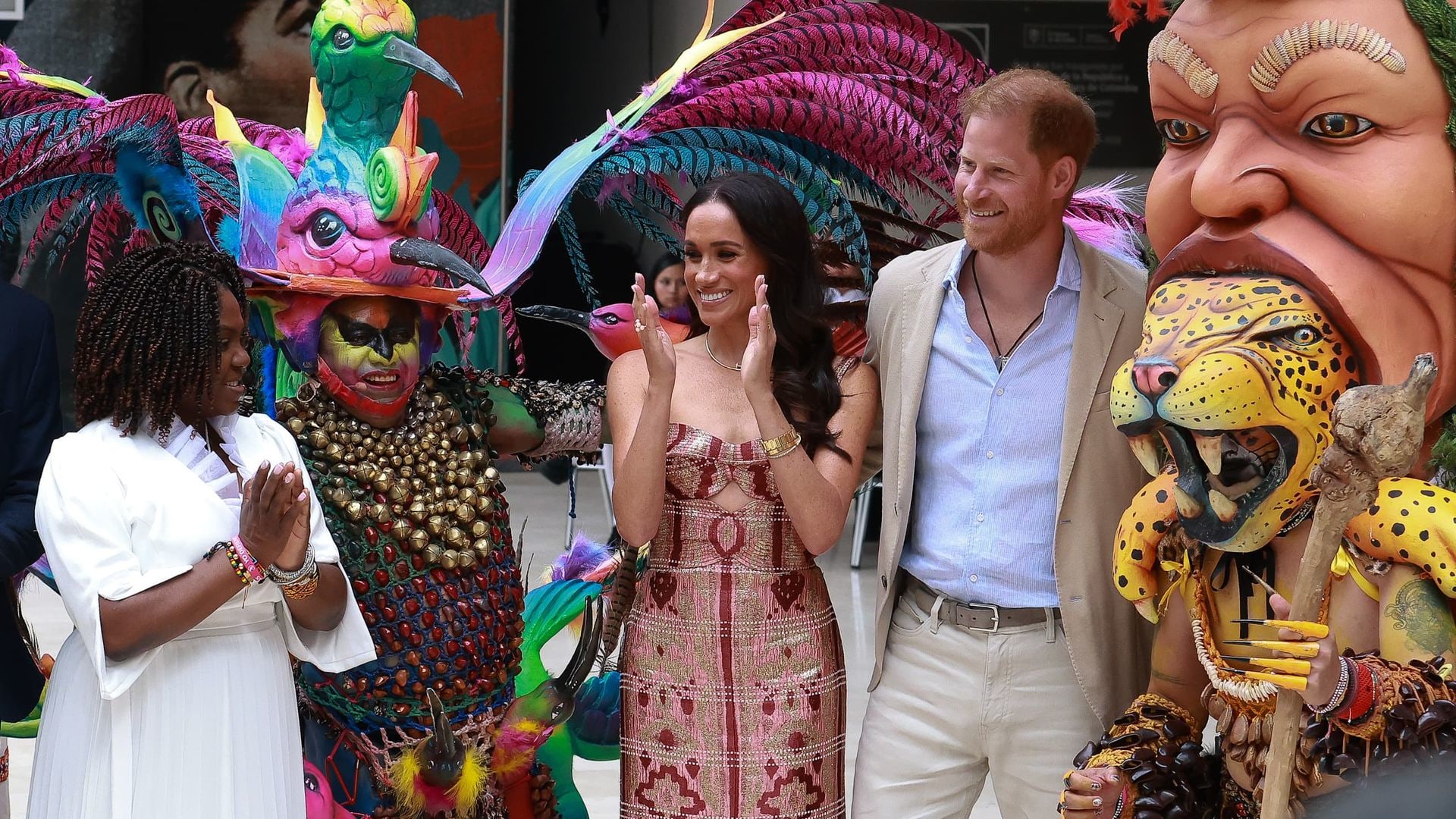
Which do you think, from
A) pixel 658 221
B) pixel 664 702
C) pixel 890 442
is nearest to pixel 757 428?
pixel 890 442

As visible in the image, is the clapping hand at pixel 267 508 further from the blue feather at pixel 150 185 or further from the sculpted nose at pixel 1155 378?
the sculpted nose at pixel 1155 378

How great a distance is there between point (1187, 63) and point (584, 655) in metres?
1.64

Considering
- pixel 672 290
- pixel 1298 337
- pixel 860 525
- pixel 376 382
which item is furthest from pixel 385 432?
pixel 860 525

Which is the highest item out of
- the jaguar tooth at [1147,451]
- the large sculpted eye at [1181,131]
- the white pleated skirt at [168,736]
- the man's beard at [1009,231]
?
the large sculpted eye at [1181,131]

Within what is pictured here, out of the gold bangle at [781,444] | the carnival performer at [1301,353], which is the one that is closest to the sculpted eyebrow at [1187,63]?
the carnival performer at [1301,353]

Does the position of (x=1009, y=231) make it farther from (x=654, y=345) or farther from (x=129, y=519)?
(x=129, y=519)

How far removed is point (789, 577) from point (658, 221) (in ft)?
3.66

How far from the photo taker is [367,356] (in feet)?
9.30

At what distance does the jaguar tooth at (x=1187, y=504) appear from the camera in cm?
223

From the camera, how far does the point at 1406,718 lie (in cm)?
200

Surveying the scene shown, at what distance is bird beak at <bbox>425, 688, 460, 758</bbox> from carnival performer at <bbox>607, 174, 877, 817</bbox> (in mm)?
326

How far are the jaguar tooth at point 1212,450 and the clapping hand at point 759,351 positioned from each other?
718 millimetres

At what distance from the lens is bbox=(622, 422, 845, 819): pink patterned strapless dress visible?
8.84ft

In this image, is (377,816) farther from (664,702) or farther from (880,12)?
(880,12)
